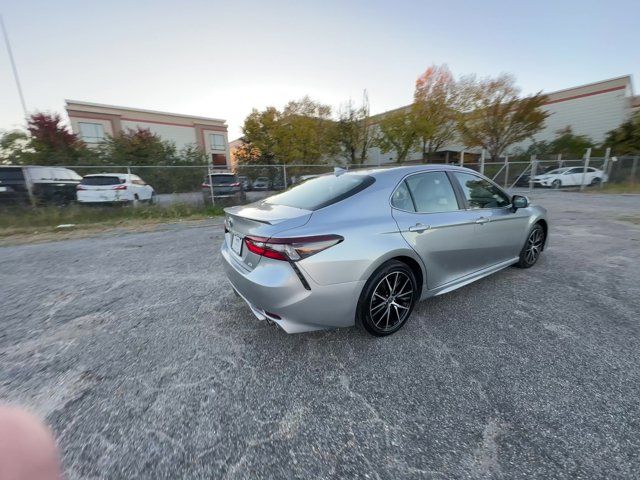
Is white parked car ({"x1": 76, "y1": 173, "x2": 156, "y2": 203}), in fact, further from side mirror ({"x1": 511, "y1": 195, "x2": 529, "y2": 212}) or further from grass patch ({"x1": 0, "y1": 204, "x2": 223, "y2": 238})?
side mirror ({"x1": 511, "y1": 195, "x2": 529, "y2": 212})

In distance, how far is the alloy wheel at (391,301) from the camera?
8.41 ft

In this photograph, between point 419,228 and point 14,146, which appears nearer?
point 419,228

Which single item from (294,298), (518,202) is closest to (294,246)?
(294,298)

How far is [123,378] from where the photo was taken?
220cm

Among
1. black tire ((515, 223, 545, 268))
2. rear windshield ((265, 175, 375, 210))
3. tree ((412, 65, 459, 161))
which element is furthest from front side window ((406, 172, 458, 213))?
tree ((412, 65, 459, 161))

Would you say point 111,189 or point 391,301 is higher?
point 111,189

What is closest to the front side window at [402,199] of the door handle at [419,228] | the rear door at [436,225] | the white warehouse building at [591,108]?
the rear door at [436,225]

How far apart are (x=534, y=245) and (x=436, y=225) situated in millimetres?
2542

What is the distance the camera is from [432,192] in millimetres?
3086

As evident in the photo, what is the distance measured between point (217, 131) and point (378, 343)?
44265mm

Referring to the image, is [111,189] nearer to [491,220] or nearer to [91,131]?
[491,220]

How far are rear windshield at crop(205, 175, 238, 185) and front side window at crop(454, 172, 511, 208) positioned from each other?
9094mm

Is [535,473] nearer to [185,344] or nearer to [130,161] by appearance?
[185,344]

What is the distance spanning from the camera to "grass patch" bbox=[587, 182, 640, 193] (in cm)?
1522
